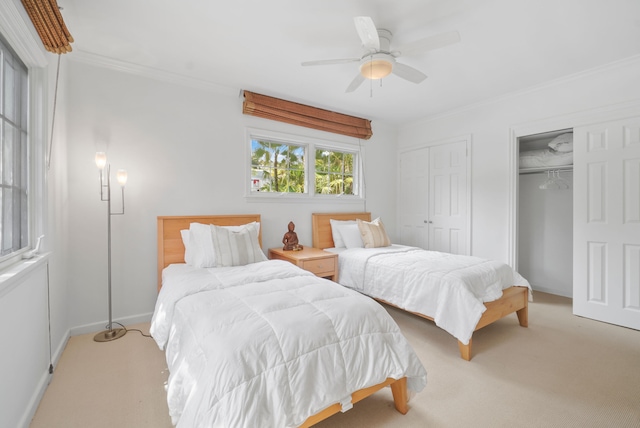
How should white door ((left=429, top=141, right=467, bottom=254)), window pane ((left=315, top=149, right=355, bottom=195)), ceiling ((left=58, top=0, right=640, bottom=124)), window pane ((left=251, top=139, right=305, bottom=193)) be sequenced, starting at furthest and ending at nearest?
window pane ((left=315, top=149, right=355, bottom=195))
white door ((left=429, top=141, right=467, bottom=254))
window pane ((left=251, top=139, right=305, bottom=193))
ceiling ((left=58, top=0, right=640, bottom=124))

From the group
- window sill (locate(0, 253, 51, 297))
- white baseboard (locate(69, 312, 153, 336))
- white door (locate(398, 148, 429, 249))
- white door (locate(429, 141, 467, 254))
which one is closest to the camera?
window sill (locate(0, 253, 51, 297))

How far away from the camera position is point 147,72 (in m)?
2.80

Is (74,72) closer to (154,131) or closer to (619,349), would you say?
(154,131)

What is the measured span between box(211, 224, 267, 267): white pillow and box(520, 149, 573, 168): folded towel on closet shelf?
3683 millimetres

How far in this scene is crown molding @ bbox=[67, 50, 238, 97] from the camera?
8.30ft

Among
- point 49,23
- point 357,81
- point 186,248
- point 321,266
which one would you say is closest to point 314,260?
point 321,266

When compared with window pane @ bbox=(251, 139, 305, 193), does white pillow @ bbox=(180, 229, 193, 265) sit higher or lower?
lower

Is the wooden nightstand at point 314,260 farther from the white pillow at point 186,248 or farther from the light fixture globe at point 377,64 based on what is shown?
the light fixture globe at point 377,64

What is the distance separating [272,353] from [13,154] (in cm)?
191

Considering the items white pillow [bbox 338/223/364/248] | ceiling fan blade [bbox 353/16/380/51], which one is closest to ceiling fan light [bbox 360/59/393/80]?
ceiling fan blade [bbox 353/16/380/51]

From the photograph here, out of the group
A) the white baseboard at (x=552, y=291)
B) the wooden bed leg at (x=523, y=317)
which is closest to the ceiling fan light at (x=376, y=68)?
the wooden bed leg at (x=523, y=317)

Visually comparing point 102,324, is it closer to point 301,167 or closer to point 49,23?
point 49,23

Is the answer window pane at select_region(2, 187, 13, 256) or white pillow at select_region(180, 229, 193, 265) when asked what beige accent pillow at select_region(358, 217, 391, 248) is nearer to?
white pillow at select_region(180, 229, 193, 265)

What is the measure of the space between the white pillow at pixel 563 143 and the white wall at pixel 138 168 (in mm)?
3645
